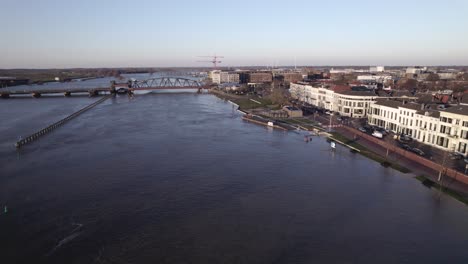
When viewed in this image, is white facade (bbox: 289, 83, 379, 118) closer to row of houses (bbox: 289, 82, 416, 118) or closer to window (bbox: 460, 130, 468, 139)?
row of houses (bbox: 289, 82, 416, 118)

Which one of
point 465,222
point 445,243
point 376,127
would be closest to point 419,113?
point 376,127

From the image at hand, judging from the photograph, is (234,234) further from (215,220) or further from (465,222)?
(465,222)

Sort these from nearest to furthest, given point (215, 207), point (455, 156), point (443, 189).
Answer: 1. point (215, 207)
2. point (443, 189)
3. point (455, 156)

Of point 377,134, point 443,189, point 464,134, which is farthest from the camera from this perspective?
point 377,134

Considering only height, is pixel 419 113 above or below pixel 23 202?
above

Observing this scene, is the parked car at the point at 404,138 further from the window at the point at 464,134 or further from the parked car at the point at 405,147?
the window at the point at 464,134

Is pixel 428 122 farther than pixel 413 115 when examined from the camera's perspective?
No

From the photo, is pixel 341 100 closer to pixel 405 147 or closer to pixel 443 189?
pixel 405 147

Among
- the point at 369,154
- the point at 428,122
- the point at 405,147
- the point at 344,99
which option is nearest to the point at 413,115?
the point at 428,122
